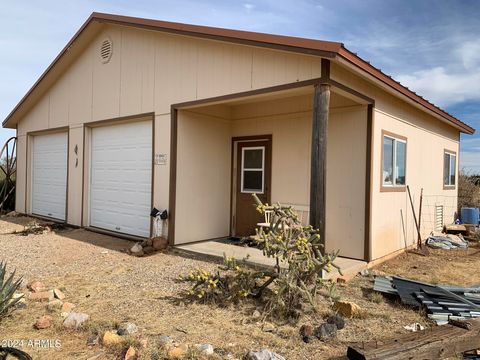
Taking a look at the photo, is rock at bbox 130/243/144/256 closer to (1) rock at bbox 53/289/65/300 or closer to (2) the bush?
(1) rock at bbox 53/289/65/300

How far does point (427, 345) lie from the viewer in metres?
3.00

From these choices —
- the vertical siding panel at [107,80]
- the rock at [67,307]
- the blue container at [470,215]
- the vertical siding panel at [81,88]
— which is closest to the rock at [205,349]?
the rock at [67,307]

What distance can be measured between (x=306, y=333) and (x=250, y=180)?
4.95 m

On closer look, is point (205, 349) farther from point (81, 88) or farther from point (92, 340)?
point (81, 88)

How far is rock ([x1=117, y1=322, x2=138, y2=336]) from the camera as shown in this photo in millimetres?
3475

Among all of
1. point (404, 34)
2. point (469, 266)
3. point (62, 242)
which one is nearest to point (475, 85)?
point (404, 34)

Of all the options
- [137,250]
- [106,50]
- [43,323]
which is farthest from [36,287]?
[106,50]

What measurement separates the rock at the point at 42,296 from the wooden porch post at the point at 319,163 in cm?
357

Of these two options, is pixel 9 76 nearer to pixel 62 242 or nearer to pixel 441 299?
pixel 62 242

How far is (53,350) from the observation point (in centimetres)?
319

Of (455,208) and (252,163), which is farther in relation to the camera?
(455,208)

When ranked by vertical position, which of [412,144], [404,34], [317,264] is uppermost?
[404,34]

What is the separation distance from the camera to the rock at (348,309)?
158 inches

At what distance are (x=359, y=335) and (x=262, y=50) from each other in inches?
172
